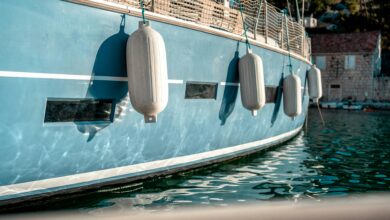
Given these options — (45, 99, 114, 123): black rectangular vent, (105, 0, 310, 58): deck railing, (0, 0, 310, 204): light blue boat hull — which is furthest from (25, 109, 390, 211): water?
(105, 0, 310, 58): deck railing

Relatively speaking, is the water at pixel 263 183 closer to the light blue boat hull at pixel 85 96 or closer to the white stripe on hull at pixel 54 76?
the light blue boat hull at pixel 85 96

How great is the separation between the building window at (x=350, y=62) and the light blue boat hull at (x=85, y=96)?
33.3 meters

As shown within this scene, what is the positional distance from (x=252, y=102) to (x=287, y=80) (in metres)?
2.34

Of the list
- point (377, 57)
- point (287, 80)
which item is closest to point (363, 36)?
point (377, 57)

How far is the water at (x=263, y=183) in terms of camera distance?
5.38 metres

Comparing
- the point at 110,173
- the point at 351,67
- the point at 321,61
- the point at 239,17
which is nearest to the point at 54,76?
the point at 110,173

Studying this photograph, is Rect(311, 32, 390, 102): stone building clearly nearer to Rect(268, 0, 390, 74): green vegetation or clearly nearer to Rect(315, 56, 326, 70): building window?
Rect(315, 56, 326, 70): building window

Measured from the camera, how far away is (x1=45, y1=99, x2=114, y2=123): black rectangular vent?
4902 mm

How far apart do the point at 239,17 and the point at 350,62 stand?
32700 mm

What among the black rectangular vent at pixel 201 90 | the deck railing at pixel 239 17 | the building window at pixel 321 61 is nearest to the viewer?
the deck railing at pixel 239 17

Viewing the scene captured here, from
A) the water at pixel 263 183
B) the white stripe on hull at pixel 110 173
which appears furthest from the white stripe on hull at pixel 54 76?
the water at pixel 263 183

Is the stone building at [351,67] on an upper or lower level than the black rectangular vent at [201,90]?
upper

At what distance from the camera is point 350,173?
7547mm

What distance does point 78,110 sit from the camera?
5.16m
